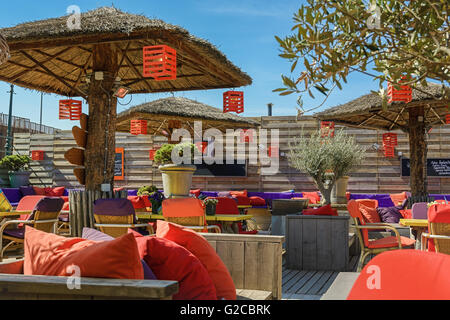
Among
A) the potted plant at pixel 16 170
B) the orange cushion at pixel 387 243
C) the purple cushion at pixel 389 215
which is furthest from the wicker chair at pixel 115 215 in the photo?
the potted plant at pixel 16 170

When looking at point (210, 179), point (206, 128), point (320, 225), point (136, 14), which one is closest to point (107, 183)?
point (136, 14)

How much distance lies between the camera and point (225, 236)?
265 centimetres

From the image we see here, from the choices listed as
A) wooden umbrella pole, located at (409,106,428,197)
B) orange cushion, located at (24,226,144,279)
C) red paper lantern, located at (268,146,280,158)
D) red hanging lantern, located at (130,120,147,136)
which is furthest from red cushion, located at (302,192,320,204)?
orange cushion, located at (24,226,144,279)

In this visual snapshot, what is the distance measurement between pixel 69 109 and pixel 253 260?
599 centimetres

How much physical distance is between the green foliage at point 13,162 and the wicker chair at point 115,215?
11.1m

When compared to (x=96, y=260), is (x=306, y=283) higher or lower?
lower

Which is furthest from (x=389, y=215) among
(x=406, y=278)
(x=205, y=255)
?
(x=406, y=278)

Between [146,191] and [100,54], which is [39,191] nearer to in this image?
[146,191]

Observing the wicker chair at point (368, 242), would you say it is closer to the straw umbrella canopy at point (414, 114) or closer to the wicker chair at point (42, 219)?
the wicker chair at point (42, 219)

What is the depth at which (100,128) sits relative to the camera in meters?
5.71

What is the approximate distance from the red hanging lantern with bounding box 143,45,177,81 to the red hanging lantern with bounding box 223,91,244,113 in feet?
8.21

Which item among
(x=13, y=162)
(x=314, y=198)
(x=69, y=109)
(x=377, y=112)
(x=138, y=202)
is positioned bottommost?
(x=314, y=198)

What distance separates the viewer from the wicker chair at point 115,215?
4.52m
